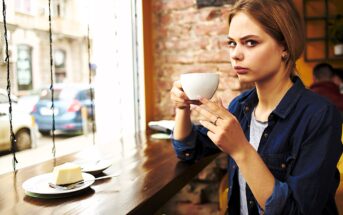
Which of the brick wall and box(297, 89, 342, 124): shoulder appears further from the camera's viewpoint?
the brick wall

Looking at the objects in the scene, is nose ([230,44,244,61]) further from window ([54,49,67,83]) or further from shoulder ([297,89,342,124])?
window ([54,49,67,83])

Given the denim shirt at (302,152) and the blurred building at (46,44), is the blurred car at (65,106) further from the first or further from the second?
the denim shirt at (302,152)

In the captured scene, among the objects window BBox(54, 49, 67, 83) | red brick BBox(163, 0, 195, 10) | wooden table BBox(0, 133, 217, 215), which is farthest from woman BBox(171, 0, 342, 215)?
Result: window BBox(54, 49, 67, 83)

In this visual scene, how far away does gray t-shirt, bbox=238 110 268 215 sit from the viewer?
1.03 metres

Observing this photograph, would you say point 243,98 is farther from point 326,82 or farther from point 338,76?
point 338,76

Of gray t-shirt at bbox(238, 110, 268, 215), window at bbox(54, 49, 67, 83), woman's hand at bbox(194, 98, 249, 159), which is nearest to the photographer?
woman's hand at bbox(194, 98, 249, 159)

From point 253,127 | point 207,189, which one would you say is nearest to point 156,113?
point 207,189

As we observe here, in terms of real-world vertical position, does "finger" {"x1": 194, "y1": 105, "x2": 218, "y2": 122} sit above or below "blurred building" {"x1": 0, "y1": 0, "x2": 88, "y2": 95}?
below

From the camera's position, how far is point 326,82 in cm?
276

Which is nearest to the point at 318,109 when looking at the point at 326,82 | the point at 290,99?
the point at 290,99

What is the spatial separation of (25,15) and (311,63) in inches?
580

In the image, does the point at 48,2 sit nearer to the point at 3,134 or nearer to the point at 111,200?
the point at 111,200

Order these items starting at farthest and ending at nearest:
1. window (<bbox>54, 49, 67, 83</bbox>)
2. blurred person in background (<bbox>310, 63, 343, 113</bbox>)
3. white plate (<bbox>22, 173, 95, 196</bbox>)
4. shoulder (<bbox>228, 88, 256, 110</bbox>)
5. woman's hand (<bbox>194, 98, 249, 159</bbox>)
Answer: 1. window (<bbox>54, 49, 67, 83</bbox>)
2. blurred person in background (<bbox>310, 63, 343, 113</bbox>)
3. shoulder (<bbox>228, 88, 256, 110</bbox>)
4. white plate (<bbox>22, 173, 95, 196</bbox>)
5. woman's hand (<bbox>194, 98, 249, 159</bbox>)

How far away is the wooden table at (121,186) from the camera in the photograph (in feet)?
2.81
